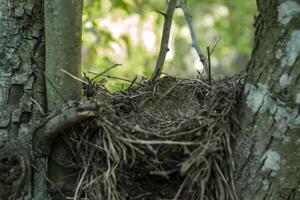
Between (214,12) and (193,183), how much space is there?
35.6 ft

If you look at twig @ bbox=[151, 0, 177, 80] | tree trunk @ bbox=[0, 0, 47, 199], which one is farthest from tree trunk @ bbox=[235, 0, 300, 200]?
twig @ bbox=[151, 0, 177, 80]

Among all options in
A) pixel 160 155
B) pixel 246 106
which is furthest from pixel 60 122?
pixel 246 106

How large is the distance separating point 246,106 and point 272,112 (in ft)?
0.34

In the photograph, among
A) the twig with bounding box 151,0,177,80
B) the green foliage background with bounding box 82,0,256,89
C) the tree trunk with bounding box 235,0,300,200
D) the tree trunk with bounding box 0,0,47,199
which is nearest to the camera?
the tree trunk with bounding box 235,0,300,200

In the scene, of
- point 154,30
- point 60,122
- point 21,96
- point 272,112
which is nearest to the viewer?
point 272,112

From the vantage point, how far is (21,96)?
181 cm

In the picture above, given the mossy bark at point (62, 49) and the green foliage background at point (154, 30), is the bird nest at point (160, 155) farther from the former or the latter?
the green foliage background at point (154, 30)

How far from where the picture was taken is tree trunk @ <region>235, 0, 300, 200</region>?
60.2 inches

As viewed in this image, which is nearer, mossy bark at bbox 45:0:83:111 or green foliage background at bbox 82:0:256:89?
mossy bark at bbox 45:0:83:111

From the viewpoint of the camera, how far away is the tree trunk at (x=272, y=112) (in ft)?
5.02

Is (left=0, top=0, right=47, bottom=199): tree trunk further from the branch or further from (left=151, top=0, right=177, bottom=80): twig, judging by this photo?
(left=151, top=0, right=177, bottom=80): twig

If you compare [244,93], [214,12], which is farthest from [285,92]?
[214,12]

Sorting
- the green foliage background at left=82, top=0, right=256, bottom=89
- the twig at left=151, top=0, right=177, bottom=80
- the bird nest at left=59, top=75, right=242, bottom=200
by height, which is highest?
the twig at left=151, top=0, right=177, bottom=80

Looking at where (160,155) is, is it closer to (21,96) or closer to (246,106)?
(246,106)
